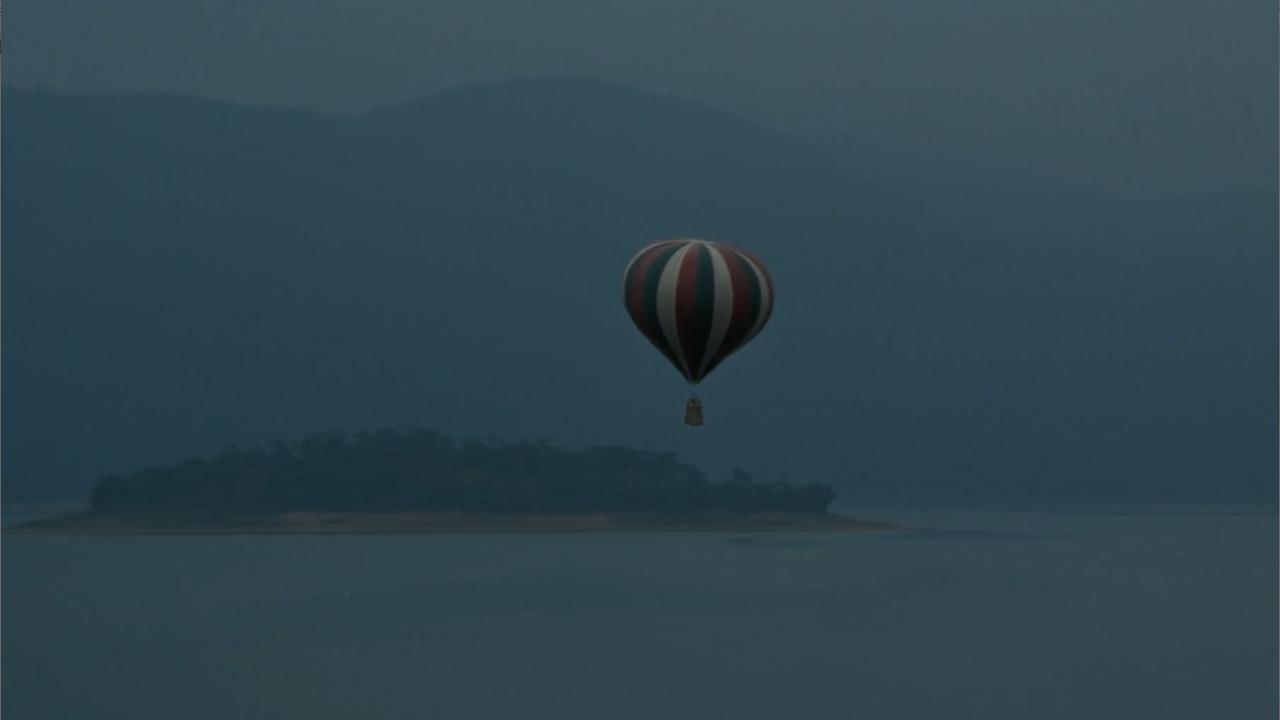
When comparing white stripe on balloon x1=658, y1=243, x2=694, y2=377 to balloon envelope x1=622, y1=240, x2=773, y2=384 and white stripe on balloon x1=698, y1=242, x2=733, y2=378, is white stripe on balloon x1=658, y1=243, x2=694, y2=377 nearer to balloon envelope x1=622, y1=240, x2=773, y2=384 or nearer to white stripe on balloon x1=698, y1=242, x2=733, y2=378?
balloon envelope x1=622, y1=240, x2=773, y2=384

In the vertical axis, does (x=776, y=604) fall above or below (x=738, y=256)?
below

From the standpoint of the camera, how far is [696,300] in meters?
22.2

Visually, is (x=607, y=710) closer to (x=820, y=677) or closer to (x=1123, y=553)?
(x=820, y=677)

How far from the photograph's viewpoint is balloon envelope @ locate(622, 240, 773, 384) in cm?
2227

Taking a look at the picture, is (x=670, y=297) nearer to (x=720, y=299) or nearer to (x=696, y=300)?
(x=696, y=300)

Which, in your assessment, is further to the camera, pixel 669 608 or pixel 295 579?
pixel 295 579

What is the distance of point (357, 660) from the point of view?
36031mm

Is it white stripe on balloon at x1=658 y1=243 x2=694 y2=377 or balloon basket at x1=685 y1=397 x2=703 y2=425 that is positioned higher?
white stripe on balloon at x1=658 y1=243 x2=694 y2=377

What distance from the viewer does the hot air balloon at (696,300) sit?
22.3 m

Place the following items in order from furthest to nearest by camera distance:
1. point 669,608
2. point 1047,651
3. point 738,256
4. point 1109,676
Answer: point 669,608, point 1047,651, point 1109,676, point 738,256

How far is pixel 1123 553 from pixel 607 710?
1954 inches

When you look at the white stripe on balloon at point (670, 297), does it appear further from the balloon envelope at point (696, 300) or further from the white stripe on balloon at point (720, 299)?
the white stripe on balloon at point (720, 299)

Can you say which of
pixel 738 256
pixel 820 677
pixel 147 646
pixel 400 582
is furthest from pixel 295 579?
pixel 738 256

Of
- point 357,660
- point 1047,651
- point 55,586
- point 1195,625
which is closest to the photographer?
point 357,660
